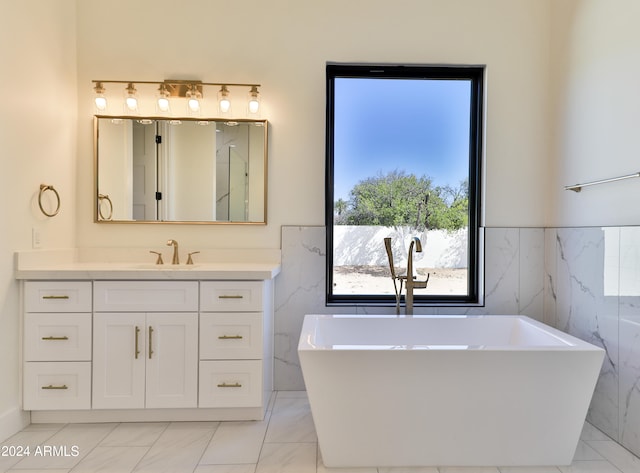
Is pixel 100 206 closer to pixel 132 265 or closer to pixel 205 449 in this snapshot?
pixel 132 265

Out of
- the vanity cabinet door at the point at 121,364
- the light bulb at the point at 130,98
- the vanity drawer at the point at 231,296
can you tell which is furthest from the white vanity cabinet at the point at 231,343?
the light bulb at the point at 130,98

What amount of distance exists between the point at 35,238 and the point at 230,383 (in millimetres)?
1334

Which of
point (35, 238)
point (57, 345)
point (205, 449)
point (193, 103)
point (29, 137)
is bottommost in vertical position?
point (205, 449)

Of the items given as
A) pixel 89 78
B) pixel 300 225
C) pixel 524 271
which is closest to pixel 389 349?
pixel 300 225

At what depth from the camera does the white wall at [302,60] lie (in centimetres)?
268

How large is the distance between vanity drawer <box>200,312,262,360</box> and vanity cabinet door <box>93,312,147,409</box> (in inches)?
13.2

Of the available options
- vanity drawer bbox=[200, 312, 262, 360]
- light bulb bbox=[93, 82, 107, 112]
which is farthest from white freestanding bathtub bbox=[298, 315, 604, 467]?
light bulb bbox=[93, 82, 107, 112]

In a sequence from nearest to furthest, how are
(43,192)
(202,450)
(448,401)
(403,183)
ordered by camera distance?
(448,401) < (202,450) < (43,192) < (403,183)

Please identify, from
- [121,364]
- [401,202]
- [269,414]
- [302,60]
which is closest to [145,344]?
[121,364]

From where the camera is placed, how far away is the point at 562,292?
2.55m

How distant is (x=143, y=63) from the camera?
2688 millimetres

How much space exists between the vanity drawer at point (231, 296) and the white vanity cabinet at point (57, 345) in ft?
1.99

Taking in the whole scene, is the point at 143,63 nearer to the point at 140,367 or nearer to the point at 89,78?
the point at 89,78

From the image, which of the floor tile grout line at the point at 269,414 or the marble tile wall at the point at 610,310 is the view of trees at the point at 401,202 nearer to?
the marble tile wall at the point at 610,310
